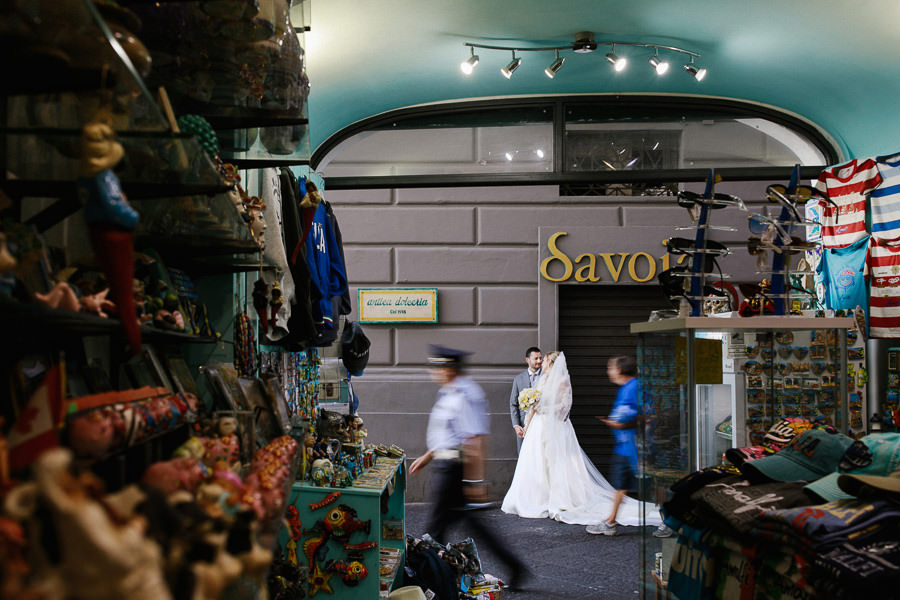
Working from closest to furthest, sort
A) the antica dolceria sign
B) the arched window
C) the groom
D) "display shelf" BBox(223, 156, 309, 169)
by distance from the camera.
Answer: "display shelf" BBox(223, 156, 309, 169)
the arched window
the groom
the antica dolceria sign

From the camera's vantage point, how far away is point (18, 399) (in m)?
1.20

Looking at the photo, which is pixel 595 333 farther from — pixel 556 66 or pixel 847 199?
pixel 556 66

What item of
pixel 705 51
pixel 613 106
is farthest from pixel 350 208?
pixel 705 51

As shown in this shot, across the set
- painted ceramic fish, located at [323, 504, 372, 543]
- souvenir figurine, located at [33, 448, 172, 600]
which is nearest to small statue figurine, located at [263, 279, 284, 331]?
painted ceramic fish, located at [323, 504, 372, 543]

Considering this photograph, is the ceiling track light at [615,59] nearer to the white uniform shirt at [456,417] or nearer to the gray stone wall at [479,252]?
the gray stone wall at [479,252]

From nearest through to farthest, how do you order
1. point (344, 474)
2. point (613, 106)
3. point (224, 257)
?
point (224, 257)
point (344, 474)
point (613, 106)

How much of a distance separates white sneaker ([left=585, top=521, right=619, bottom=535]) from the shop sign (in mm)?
2644

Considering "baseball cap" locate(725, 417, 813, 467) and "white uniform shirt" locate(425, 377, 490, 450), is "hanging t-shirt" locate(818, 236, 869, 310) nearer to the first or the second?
"white uniform shirt" locate(425, 377, 490, 450)

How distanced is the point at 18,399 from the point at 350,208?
20.9ft

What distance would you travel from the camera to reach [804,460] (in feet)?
5.79

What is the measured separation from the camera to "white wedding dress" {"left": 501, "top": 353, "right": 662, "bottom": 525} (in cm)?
642

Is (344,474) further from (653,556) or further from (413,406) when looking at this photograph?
(413,406)

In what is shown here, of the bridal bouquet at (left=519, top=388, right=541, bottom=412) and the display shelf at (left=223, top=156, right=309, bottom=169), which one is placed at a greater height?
the display shelf at (left=223, top=156, right=309, bottom=169)

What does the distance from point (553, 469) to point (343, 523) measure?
146 inches
